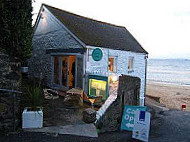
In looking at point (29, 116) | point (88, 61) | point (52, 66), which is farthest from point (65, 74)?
point (29, 116)

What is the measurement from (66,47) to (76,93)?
14.3 ft

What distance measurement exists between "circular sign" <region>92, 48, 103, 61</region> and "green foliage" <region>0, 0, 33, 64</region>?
5.43m

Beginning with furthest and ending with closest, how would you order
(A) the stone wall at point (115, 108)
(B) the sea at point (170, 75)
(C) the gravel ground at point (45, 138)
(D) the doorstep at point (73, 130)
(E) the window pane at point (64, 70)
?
1. (B) the sea at point (170, 75)
2. (E) the window pane at point (64, 70)
3. (A) the stone wall at point (115, 108)
4. (D) the doorstep at point (73, 130)
5. (C) the gravel ground at point (45, 138)

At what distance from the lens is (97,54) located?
11.4 metres

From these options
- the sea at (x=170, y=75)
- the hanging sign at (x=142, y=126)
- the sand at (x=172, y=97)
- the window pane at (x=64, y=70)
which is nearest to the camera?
the hanging sign at (x=142, y=126)

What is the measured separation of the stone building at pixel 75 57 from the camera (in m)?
10.8

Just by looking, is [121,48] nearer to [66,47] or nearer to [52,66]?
[66,47]

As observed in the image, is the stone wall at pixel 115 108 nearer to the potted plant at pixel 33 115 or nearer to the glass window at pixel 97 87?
the glass window at pixel 97 87

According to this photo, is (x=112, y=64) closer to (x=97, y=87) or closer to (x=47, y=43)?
(x=97, y=87)

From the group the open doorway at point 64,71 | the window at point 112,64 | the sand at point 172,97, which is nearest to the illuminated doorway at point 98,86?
the open doorway at point 64,71

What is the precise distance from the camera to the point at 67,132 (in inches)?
225

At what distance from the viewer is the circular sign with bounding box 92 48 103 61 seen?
36.8ft

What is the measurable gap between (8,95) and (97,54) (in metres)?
6.82

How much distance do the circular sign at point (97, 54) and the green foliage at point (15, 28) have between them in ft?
17.8
